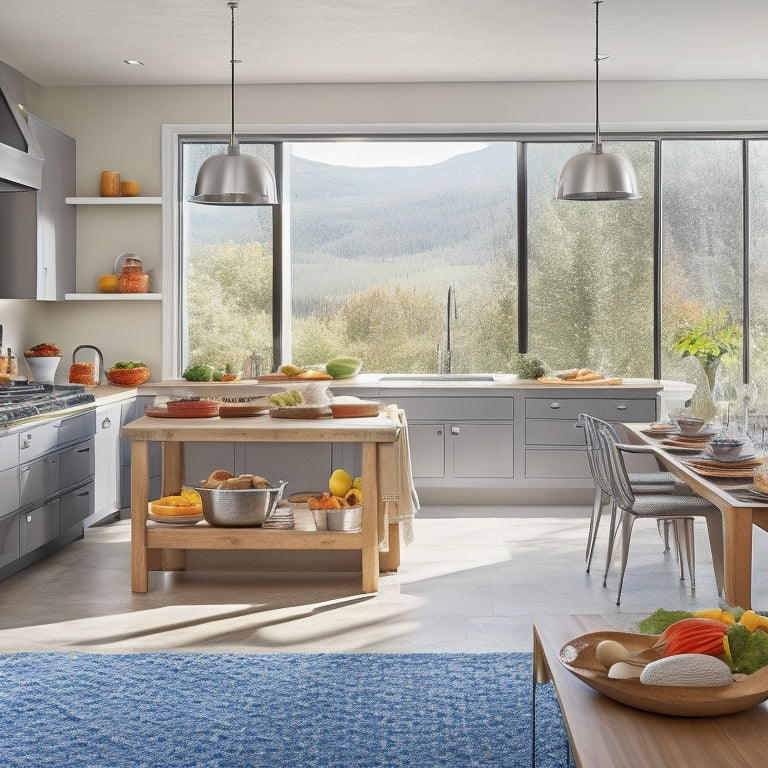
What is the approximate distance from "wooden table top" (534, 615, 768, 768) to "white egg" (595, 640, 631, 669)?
0.06 m

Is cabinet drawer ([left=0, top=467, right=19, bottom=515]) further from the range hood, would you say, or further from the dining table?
the dining table

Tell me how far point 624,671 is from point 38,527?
12.5 ft

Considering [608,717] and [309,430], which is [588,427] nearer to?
[309,430]

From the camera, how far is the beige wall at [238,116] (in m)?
6.94

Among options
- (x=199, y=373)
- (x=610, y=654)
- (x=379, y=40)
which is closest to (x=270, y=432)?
(x=199, y=373)

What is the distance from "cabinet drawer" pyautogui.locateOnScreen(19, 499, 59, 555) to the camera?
480cm

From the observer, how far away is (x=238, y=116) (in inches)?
277

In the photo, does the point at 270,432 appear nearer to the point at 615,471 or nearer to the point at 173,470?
the point at 173,470

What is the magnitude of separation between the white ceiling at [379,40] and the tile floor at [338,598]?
9.64ft

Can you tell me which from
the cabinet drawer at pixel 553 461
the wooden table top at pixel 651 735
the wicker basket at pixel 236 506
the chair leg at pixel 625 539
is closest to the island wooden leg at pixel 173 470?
the wicker basket at pixel 236 506

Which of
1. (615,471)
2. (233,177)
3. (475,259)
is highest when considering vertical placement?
(233,177)

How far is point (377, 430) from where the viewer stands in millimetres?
4344

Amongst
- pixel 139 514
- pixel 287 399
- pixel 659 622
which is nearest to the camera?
pixel 659 622

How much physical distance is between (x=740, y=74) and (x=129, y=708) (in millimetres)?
5824
